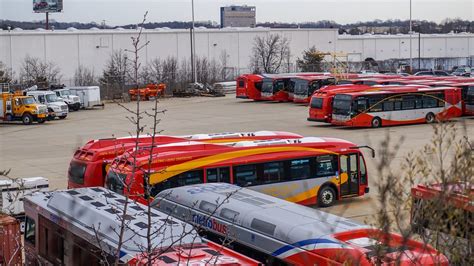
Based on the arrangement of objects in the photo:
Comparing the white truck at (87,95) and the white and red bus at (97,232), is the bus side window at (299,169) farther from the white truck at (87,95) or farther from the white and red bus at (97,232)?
the white truck at (87,95)

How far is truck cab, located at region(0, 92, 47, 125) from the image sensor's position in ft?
142

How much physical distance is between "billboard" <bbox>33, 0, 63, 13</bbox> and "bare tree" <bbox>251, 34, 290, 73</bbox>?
2514cm

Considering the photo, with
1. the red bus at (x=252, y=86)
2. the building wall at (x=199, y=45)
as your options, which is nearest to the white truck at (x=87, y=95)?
the red bus at (x=252, y=86)

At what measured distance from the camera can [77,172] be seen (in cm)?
1961

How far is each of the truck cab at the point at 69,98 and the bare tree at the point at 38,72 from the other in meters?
10.3

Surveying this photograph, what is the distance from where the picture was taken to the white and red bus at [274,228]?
1065 centimetres

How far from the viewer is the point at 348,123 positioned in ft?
121

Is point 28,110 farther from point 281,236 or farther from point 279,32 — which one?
point 279,32

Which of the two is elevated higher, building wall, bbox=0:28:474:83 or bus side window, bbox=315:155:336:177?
building wall, bbox=0:28:474:83

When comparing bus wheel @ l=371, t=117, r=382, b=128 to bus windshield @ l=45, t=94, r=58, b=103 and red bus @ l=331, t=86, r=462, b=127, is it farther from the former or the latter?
bus windshield @ l=45, t=94, r=58, b=103

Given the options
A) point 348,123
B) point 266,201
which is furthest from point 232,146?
point 348,123

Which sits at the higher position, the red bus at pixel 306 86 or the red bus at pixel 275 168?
the red bus at pixel 306 86

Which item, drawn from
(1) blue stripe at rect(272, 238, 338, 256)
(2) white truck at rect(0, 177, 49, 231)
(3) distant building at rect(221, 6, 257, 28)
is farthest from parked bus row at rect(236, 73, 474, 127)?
(3) distant building at rect(221, 6, 257, 28)

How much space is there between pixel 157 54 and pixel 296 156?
182 ft
